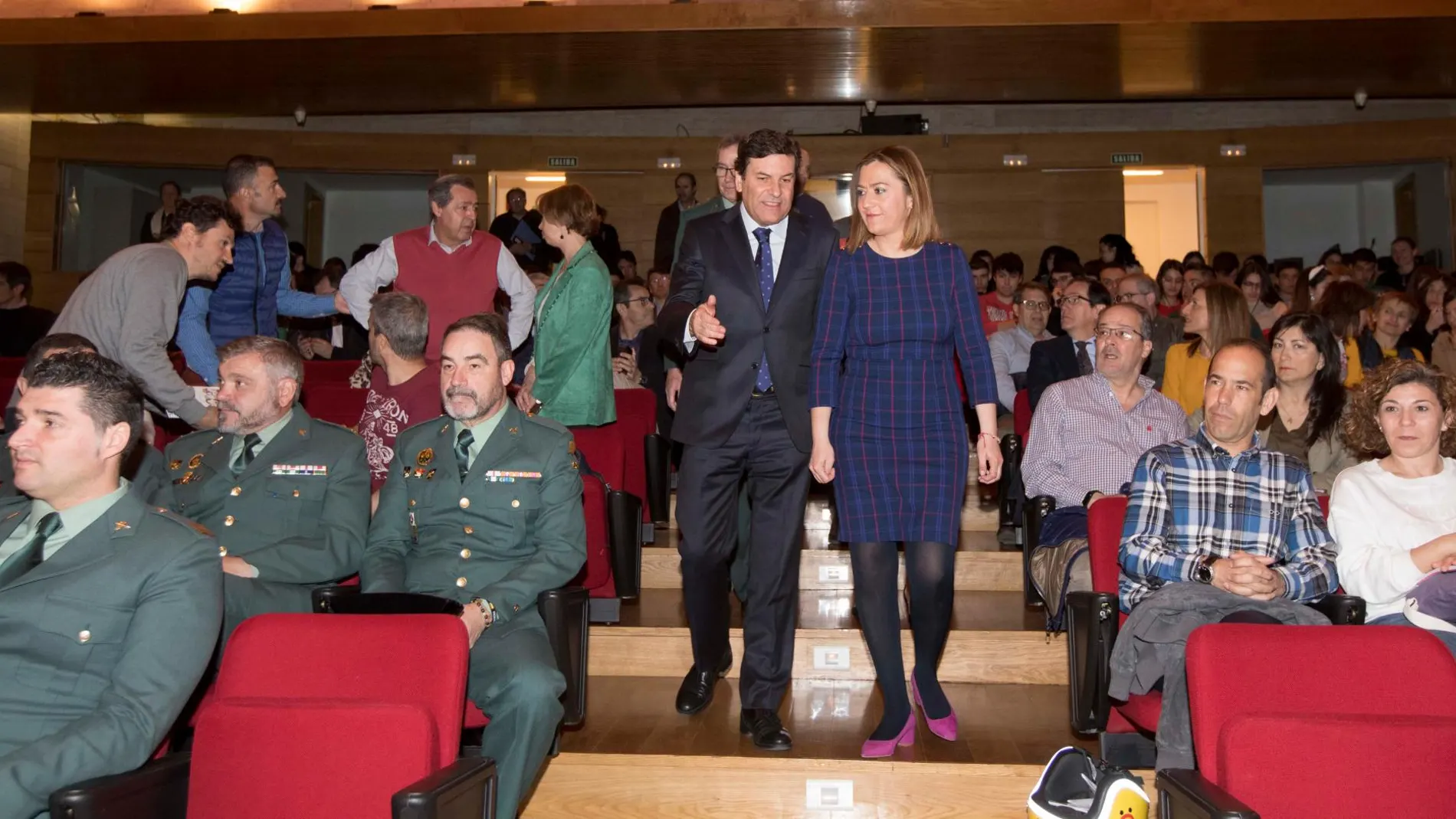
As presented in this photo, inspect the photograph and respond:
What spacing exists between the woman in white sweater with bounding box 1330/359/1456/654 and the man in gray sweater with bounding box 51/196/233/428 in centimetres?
300

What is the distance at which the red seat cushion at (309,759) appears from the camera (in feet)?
6.16

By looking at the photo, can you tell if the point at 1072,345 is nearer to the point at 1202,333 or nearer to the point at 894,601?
the point at 1202,333

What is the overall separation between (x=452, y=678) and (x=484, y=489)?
2.68 feet

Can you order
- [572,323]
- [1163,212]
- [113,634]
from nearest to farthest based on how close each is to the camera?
[113,634] → [572,323] → [1163,212]

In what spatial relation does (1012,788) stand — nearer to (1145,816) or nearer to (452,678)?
(1145,816)

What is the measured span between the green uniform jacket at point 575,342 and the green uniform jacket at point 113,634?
1.86 metres

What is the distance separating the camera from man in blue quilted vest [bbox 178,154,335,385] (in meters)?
4.02

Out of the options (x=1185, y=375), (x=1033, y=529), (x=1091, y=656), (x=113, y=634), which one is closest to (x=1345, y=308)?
(x=1185, y=375)

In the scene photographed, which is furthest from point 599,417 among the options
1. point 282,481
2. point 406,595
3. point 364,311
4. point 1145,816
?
point 1145,816

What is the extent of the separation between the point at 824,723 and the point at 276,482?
4.98 ft

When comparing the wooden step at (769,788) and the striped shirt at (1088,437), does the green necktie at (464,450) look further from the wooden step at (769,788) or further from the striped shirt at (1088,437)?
the striped shirt at (1088,437)

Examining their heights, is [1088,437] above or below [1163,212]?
below

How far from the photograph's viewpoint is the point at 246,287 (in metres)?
4.29

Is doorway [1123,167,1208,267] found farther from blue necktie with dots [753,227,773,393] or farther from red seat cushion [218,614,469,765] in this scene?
red seat cushion [218,614,469,765]
